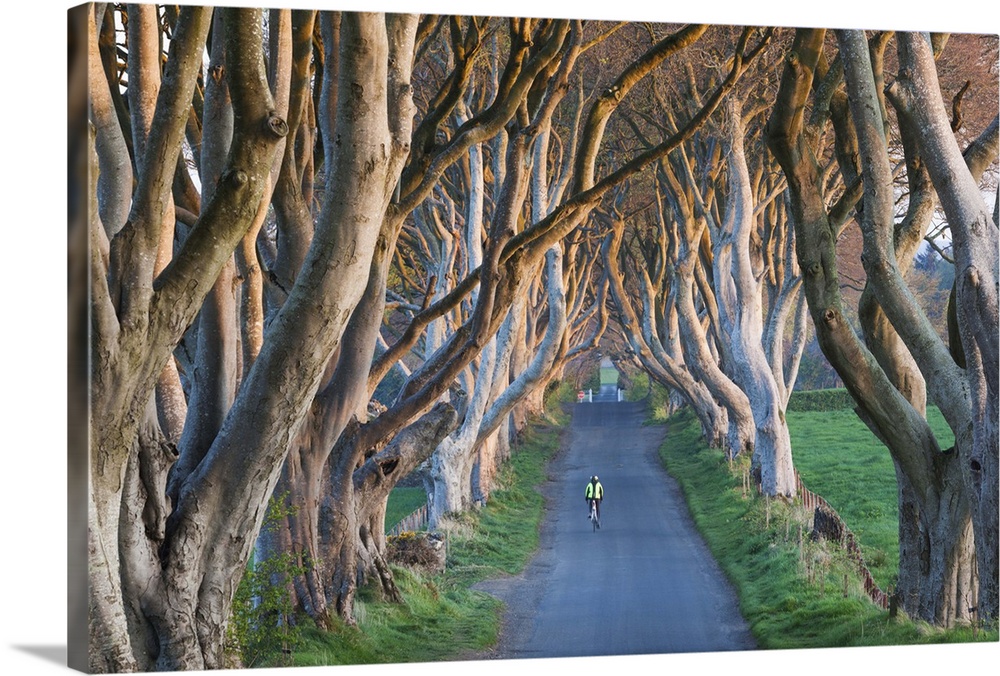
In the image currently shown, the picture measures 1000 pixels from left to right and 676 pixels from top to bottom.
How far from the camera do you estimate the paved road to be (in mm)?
9211

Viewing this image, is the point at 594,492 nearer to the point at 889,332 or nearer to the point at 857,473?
the point at 857,473

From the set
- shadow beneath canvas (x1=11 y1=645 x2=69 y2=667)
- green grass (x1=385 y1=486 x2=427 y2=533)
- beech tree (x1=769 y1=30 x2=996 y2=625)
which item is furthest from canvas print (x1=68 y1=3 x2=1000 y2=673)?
green grass (x1=385 y1=486 x2=427 y2=533)

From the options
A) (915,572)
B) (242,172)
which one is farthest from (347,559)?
(242,172)

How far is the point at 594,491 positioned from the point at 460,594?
146cm

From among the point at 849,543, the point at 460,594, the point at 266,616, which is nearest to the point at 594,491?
the point at 460,594

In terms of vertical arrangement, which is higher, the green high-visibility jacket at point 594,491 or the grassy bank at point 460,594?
the green high-visibility jacket at point 594,491

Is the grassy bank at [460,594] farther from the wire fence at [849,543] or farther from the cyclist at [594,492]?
the wire fence at [849,543]

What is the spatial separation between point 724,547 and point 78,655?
22.0 feet

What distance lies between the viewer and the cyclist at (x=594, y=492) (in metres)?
11.4

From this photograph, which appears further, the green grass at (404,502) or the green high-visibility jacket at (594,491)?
the green grass at (404,502)

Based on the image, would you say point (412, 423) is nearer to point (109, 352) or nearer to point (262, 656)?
point (262, 656)

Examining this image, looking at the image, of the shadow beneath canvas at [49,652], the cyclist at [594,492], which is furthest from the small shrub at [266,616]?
the cyclist at [594,492]

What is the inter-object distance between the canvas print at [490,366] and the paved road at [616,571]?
0.04m

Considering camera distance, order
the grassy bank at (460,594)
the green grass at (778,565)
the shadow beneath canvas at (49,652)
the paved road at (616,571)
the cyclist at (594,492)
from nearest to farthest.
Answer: the shadow beneath canvas at (49,652)
the grassy bank at (460,594)
the paved road at (616,571)
the green grass at (778,565)
the cyclist at (594,492)
